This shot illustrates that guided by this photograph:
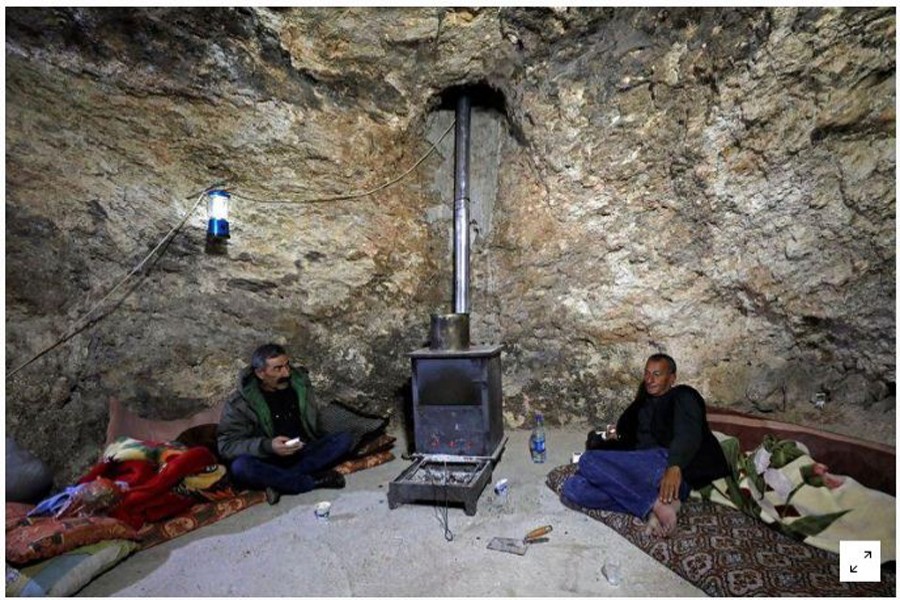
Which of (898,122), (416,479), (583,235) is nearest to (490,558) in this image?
(416,479)

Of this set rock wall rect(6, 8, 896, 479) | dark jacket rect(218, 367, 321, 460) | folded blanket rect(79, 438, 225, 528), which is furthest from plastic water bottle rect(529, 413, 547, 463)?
folded blanket rect(79, 438, 225, 528)

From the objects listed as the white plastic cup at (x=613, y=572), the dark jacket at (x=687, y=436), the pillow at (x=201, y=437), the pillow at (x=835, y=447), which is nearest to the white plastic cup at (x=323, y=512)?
the pillow at (x=201, y=437)

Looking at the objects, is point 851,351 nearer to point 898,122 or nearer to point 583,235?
point 898,122

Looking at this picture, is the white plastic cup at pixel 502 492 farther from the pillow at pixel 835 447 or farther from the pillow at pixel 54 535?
the pillow at pixel 54 535

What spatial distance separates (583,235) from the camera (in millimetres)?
4688

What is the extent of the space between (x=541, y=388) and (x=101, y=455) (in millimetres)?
4012

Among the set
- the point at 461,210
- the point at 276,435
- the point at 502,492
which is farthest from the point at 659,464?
the point at 461,210

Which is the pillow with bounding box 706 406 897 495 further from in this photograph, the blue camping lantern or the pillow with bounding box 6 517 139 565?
the blue camping lantern

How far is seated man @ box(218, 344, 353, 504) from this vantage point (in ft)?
10.8

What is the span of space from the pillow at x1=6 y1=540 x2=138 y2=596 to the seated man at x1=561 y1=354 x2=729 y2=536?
8.81ft

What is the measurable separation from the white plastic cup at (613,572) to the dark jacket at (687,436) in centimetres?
75

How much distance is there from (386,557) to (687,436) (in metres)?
1.96

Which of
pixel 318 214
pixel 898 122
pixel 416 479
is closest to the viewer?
pixel 898 122

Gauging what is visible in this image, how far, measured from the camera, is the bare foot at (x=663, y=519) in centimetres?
259
